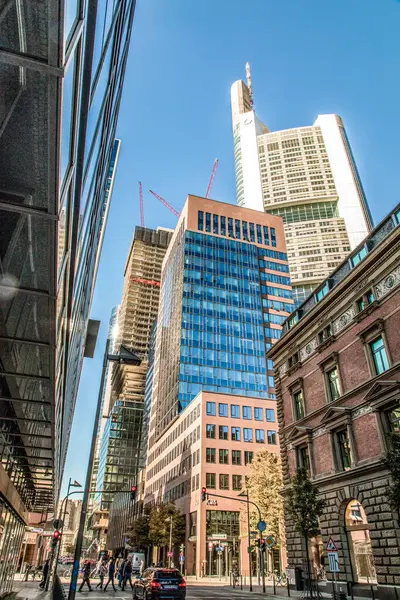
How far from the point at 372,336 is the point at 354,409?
14.7ft

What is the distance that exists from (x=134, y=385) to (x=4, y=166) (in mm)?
166542

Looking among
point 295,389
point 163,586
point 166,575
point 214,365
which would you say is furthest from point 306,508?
point 214,365

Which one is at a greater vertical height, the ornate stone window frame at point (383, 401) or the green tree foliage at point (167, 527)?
the ornate stone window frame at point (383, 401)

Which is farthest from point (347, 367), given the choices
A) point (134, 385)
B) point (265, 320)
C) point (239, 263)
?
point (134, 385)

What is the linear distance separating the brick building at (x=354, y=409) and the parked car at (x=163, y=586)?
31.3 ft

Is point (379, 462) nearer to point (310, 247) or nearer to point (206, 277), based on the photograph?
point (206, 277)

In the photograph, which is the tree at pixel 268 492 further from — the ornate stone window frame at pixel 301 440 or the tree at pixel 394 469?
the tree at pixel 394 469

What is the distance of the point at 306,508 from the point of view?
2428cm

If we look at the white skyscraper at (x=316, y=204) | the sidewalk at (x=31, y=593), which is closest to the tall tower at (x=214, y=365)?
the sidewalk at (x=31, y=593)

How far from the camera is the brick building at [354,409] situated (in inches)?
867

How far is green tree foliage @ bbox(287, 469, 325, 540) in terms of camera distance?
79.4ft

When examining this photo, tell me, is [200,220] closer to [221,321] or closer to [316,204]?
[221,321]

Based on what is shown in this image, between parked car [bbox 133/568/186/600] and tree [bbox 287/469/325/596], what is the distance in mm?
7606

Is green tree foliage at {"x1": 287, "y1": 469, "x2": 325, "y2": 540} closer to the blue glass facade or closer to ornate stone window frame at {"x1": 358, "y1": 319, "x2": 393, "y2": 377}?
ornate stone window frame at {"x1": 358, "y1": 319, "x2": 393, "y2": 377}
